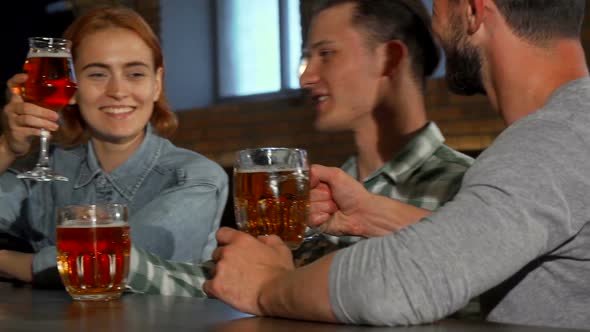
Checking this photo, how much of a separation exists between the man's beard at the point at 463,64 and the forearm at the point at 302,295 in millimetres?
425

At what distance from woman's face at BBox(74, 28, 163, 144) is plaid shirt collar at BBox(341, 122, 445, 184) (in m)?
0.59

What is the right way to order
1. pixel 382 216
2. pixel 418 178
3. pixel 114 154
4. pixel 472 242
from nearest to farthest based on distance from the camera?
pixel 472 242 < pixel 382 216 < pixel 418 178 < pixel 114 154

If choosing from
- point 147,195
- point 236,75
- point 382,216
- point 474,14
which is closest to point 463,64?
point 474,14

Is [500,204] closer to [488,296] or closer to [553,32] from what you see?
[488,296]

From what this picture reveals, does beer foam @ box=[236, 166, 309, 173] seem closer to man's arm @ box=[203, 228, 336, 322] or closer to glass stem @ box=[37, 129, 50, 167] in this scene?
man's arm @ box=[203, 228, 336, 322]

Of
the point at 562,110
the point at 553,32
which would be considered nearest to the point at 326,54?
the point at 553,32

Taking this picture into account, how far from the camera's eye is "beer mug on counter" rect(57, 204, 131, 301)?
1.24 meters

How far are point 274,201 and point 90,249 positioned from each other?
29 centimetres

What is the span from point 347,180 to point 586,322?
41 centimetres

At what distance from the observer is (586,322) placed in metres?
1.07

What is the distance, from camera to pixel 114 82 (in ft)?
6.93

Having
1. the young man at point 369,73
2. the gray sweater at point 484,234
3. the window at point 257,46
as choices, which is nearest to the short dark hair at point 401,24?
the young man at point 369,73

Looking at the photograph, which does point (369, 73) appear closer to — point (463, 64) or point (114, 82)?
point (114, 82)

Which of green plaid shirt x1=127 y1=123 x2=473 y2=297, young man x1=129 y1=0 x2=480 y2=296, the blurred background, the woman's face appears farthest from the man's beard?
the blurred background
